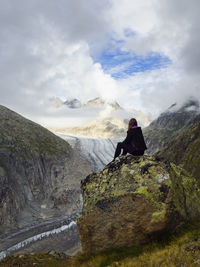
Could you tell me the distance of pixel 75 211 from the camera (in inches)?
2286

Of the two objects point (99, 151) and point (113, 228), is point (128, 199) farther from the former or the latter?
point (99, 151)

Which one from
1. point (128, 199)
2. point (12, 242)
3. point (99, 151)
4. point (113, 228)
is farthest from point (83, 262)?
point (99, 151)

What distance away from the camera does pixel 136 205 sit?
10102 mm

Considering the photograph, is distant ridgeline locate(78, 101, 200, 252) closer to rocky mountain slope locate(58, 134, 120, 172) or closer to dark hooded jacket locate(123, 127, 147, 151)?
dark hooded jacket locate(123, 127, 147, 151)

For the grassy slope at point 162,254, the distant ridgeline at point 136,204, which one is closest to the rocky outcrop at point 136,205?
the distant ridgeline at point 136,204

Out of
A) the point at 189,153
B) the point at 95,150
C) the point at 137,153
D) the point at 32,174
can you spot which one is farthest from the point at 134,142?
the point at 95,150

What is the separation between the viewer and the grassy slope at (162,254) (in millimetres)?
7359

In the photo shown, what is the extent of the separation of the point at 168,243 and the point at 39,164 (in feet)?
208

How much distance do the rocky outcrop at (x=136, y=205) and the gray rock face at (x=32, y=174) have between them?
40.4 meters

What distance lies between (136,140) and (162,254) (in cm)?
679

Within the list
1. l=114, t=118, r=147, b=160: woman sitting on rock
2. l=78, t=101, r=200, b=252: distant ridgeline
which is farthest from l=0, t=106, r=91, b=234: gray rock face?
l=114, t=118, r=147, b=160: woman sitting on rock

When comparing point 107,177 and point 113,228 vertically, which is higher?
point 107,177

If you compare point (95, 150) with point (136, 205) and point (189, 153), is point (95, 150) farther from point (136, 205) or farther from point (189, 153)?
point (136, 205)

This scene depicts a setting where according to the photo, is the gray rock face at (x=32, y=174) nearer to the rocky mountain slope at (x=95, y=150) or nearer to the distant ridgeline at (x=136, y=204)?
the rocky mountain slope at (x=95, y=150)
